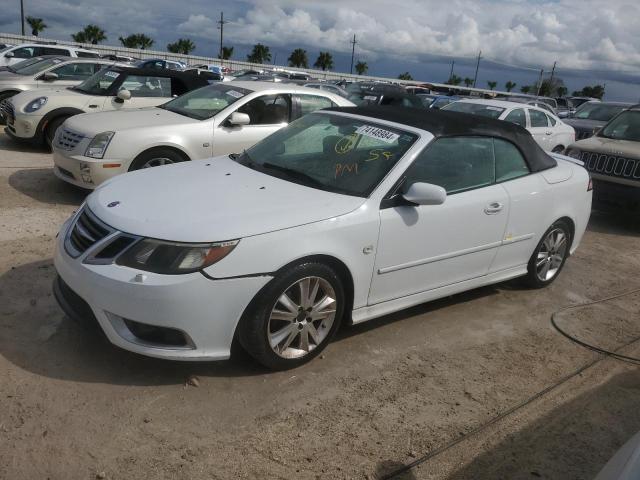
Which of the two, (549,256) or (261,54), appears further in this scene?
(261,54)

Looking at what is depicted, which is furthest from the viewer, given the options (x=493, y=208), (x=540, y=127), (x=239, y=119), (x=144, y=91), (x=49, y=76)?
(x=540, y=127)

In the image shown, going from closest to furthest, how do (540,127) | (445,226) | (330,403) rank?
(330,403) < (445,226) < (540,127)

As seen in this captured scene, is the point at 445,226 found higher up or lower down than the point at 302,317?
higher up

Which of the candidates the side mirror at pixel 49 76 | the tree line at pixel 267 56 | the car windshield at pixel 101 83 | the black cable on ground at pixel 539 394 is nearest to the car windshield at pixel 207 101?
the car windshield at pixel 101 83

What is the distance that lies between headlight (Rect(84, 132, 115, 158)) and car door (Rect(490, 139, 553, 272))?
4220 millimetres

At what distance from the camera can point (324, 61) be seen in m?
84.8

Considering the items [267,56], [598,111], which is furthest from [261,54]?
[598,111]

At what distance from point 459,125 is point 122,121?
4.26m

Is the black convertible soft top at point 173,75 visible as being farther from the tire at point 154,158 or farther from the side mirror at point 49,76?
the tire at point 154,158

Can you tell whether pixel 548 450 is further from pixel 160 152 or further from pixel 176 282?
pixel 160 152

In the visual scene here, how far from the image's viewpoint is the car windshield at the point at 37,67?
1142 centimetres

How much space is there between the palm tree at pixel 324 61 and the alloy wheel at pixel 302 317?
85441 millimetres

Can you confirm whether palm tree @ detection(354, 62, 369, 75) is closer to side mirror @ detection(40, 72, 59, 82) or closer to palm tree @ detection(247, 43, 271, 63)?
palm tree @ detection(247, 43, 271, 63)

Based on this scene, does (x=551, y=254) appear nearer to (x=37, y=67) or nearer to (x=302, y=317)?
(x=302, y=317)
